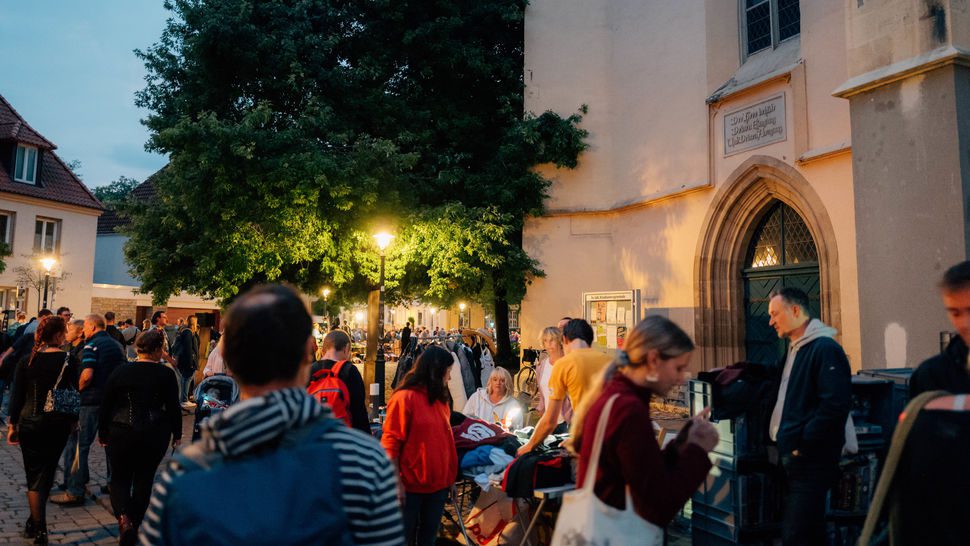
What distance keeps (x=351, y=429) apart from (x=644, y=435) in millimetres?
1114

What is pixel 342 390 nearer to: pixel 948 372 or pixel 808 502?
pixel 808 502

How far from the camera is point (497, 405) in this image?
716 centimetres

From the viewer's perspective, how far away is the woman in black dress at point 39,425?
5613mm

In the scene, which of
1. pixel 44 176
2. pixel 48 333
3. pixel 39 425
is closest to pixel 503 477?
pixel 39 425

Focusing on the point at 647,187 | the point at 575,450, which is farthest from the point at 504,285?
the point at 575,450

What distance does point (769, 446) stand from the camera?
14.4 feet

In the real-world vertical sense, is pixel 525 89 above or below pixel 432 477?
above

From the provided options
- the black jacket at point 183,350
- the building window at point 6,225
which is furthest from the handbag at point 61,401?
the building window at point 6,225

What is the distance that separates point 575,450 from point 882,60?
7062 millimetres

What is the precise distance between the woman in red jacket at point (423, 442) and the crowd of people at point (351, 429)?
0.4 inches

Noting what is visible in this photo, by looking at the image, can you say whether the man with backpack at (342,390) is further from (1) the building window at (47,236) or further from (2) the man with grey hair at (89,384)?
(1) the building window at (47,236)

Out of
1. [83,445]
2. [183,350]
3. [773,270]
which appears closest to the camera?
Answer: [83,445]

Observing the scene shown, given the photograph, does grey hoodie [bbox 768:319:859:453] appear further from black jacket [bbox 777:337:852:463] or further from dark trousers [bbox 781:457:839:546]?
dark trousers [bbox 781:457:839:546]

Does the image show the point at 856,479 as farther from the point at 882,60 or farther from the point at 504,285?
the point at 504,285
